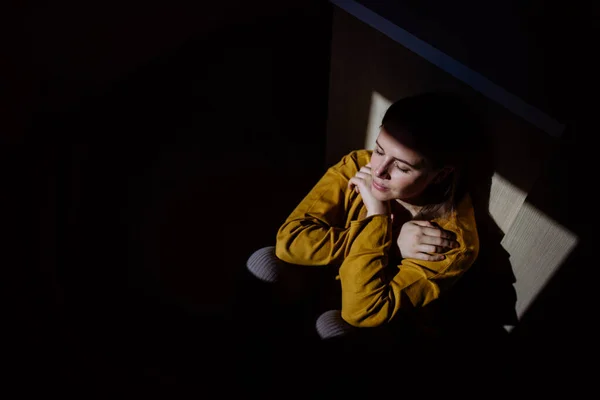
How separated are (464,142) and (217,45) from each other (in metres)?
1.59

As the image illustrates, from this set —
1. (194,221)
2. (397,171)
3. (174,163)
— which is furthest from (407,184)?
(174,163)

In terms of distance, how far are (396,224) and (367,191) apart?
141mm

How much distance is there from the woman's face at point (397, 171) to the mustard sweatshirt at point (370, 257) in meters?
→ 0.07

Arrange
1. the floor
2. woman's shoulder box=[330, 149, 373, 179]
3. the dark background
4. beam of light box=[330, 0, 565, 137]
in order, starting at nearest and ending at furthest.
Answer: beam of light box=[330, 0, 565, 137], the dark background, woman's shoulder box=[330, 149, 373, 179], the floor

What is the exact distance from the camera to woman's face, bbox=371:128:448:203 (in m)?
0.83

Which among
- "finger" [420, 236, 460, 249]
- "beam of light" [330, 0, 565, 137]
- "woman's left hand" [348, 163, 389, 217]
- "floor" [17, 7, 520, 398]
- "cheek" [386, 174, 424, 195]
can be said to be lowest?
"floor" [17, 7, 520, 398]

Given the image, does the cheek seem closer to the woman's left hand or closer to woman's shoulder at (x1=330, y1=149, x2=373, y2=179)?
the woman's left hand

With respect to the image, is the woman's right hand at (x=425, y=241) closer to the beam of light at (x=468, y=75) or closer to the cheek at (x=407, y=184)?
the cheek at (x=407, y=184)

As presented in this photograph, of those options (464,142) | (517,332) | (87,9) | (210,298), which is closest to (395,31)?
(464,142)

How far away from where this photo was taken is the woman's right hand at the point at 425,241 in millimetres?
886

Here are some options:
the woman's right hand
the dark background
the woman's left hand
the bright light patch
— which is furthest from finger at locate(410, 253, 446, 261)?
the bright light patch

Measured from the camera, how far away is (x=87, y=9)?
166 centimetres

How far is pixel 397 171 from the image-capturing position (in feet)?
2.82

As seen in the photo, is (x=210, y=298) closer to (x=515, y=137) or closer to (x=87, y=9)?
(x=515, y=137)
